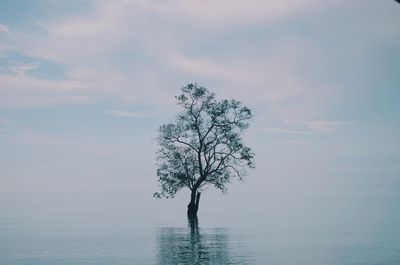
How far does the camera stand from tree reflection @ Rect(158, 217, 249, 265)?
1153 inches

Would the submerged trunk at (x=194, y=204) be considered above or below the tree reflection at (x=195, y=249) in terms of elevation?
above

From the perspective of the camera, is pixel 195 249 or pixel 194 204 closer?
pixel 195 249

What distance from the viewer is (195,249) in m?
34.8

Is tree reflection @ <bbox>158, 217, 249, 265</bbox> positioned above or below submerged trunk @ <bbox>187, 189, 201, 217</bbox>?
below

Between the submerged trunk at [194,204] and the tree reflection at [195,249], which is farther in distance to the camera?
the submerged trunk at [194,204]

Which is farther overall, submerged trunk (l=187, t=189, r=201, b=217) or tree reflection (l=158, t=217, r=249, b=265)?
submerged trunk (l=187, t=189, r=201, b=217)

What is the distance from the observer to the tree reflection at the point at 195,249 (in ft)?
96.1

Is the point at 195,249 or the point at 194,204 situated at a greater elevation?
the point at 194,204
